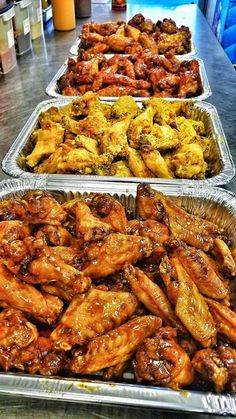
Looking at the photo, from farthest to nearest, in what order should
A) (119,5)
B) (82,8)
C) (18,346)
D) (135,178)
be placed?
(119,5), (82,8), (135,178), (18,346)

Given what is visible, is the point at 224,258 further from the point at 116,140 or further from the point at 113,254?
the point at 116,140

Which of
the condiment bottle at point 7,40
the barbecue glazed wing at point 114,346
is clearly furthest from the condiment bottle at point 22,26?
the barbecue glazed wing at point 114,346

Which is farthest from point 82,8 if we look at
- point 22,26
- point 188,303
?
point 188,303

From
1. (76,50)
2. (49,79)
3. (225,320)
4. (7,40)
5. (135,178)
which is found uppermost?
(7,40)

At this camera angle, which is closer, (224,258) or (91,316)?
(91,316)

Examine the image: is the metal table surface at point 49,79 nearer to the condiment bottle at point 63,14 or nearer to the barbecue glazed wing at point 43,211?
the condiment bottle at point 63,14

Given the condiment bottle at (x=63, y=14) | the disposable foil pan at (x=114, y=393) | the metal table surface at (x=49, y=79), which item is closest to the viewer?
the disposable foil pan at (x=114, y=393)

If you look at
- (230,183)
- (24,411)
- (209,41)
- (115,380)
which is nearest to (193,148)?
(230,183)
